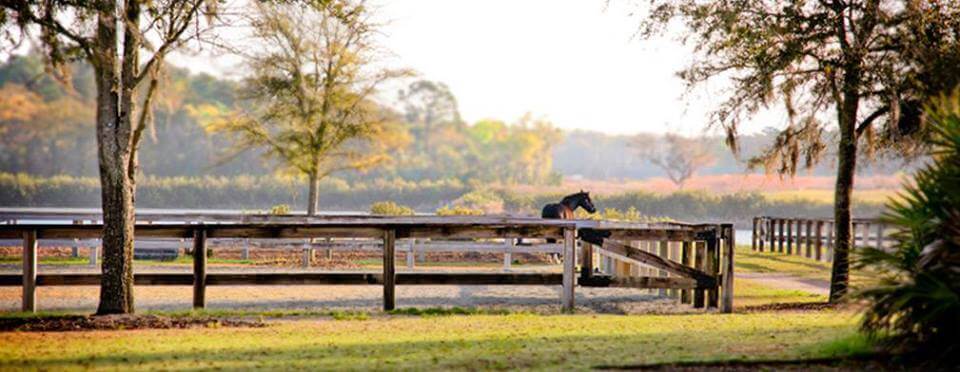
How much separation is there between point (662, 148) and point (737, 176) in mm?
9621

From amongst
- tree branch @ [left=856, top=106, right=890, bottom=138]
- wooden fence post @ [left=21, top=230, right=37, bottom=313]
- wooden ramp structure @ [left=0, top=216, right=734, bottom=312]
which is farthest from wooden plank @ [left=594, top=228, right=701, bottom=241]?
wooden fence post @ [left=21, top=230, right=37, bottom=313]

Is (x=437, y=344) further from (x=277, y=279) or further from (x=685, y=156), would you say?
(x=685, y=156)

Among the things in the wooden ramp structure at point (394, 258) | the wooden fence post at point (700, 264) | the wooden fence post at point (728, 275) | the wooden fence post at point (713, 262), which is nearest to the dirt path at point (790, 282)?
the wooden fence post at point (700, 264)

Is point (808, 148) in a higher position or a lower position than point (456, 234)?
higher

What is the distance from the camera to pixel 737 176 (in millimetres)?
127938

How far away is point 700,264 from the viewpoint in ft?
54.4

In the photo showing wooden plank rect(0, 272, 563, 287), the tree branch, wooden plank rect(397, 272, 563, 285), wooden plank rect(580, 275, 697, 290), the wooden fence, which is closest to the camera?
wooden plank rect(0, 272, 563, 287)

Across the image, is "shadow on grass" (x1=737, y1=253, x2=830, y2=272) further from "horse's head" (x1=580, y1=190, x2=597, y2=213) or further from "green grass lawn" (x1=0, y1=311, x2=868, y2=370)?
"green grass lawn" (x1=0, y1=311, x2=868, y2=370)

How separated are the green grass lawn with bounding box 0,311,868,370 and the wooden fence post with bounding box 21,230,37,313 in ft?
8.78

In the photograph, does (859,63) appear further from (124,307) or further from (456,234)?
(124,307)

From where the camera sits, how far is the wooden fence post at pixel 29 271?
14.4 metres

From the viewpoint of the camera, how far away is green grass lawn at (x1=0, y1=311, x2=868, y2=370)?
964 centimetres

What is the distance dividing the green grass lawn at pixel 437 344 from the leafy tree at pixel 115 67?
1.69 meters

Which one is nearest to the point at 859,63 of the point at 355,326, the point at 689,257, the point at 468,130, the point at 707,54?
the point at 707,54
